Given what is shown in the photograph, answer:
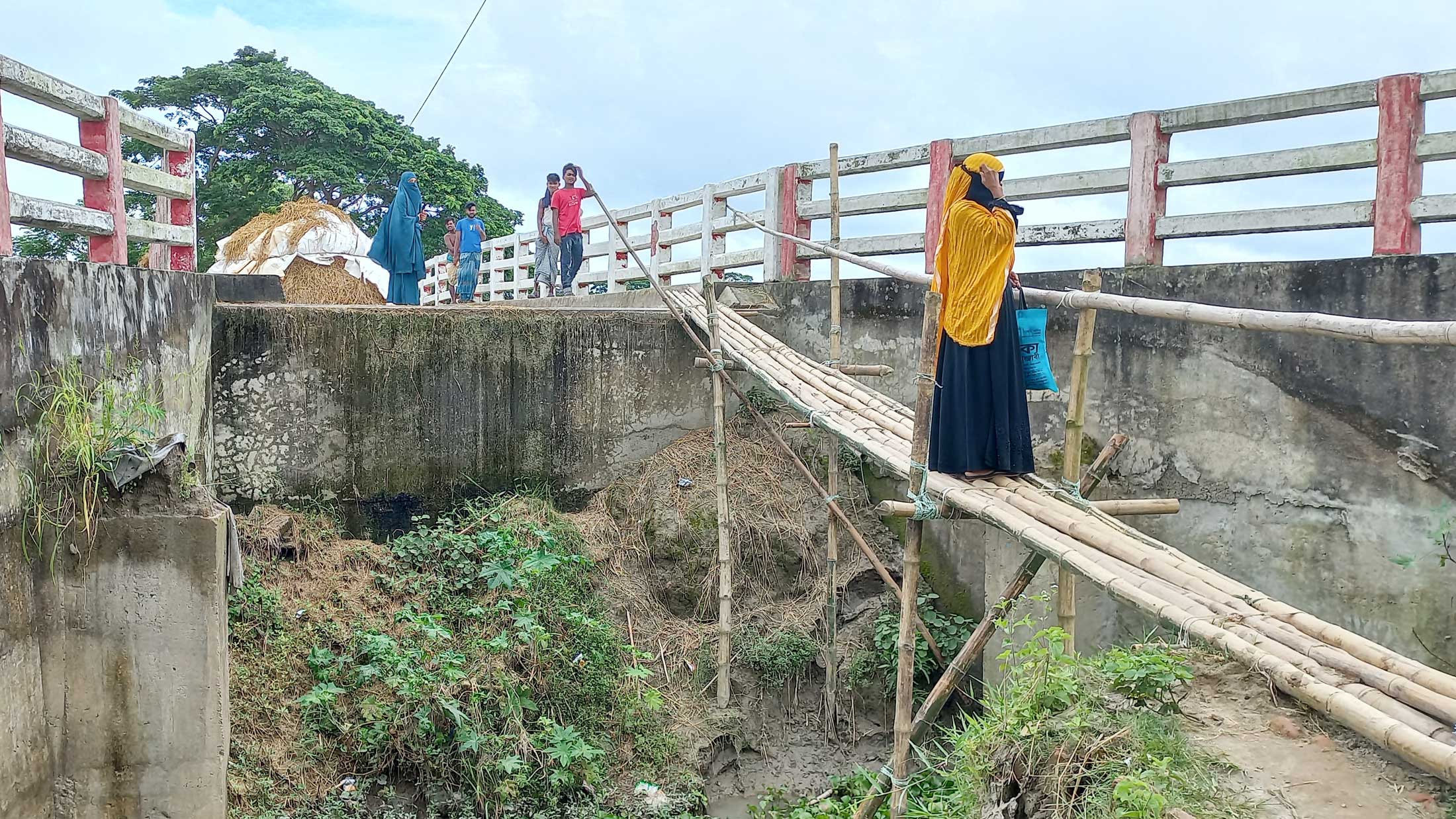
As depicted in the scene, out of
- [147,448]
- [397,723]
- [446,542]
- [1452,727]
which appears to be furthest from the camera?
[446,542]

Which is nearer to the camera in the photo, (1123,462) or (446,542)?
(1123,462)

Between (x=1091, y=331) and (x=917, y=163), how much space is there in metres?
3.68

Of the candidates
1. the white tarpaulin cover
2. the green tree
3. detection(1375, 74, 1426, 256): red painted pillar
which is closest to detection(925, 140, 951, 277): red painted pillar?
detection(1375, 74, 1426, 256): red painted pillar

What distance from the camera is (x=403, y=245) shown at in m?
8.78

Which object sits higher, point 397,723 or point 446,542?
point 446,542

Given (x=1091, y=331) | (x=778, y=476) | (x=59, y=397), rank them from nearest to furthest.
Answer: (x=1091, y=331) < (x=59, y=397) < (x=778, y=476)

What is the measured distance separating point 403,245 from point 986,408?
6.38 m

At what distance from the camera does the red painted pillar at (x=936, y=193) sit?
261 inches

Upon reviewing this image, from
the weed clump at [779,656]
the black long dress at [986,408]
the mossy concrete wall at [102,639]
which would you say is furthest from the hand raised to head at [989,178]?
the mossy concrete wall at [102,639]

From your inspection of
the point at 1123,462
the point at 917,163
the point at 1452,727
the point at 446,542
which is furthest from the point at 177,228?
the point at 1452,727

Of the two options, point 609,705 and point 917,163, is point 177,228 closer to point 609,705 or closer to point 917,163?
point 609,705

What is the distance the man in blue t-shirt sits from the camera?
36.9 ft

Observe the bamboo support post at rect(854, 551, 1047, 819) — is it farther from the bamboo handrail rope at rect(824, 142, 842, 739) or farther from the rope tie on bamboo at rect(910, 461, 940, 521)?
the bamboo handrail rope at rect(824, 142, 842, 739)

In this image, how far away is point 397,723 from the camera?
534 centimetres
